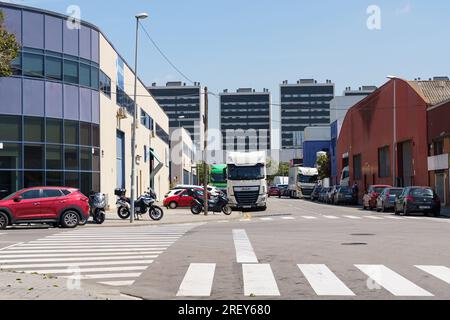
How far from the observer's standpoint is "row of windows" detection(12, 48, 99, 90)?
35.9m

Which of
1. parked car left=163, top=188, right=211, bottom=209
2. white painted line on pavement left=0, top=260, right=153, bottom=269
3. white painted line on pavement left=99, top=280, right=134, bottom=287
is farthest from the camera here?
parked car left=163, top=188, right=211, bottom=209

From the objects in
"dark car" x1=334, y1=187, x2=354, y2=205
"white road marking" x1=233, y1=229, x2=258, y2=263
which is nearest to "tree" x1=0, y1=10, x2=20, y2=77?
"white road marking" x1=233, y1=229, x2=258, y2=263

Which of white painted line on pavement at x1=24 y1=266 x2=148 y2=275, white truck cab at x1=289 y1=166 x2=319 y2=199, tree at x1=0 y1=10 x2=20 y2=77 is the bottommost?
white painted line on pavement at x1=24 y1=266 x2=148 y2=275

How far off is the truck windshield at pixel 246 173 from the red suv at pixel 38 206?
Result: 18175 mm

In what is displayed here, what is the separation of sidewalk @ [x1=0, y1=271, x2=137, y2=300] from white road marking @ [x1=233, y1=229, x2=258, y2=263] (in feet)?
14.3

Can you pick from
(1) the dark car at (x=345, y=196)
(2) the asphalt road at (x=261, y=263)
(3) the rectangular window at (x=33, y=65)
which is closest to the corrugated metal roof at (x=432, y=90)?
(1) the dark car at (x=345, y=196)

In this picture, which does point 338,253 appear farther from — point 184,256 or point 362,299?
point 362,299

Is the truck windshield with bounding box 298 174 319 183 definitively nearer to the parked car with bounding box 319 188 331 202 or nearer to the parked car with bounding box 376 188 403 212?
the parked car with bounding box 319 188 331 202

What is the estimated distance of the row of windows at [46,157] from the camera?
35281mm

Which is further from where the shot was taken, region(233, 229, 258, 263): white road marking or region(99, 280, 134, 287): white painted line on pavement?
region(233, 229, 258, 263): white road marking

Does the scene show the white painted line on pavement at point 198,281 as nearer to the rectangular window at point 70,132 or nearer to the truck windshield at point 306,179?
the rectangular window at point 70,132

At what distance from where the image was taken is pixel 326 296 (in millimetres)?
9602

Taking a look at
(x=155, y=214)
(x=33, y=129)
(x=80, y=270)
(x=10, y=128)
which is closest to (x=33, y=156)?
(x=33, y=129)
